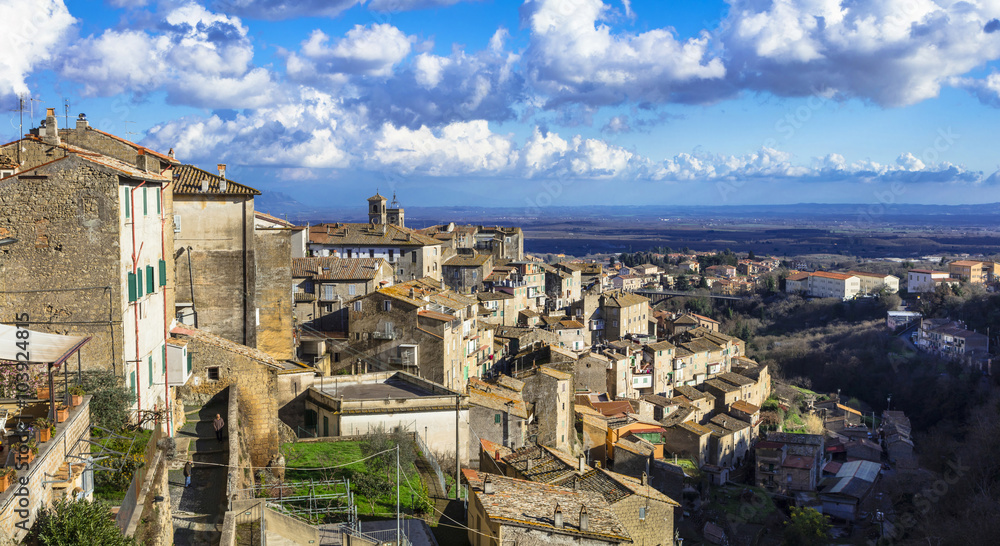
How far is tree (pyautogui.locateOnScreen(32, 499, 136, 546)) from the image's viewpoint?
27.3ft

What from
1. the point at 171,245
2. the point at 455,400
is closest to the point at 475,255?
the point at 455,400

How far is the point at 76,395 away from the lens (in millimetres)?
11898

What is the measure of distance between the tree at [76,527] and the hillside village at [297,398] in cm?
25

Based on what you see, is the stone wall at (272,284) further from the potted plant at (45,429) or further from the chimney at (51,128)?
the potted plant at (45,429)

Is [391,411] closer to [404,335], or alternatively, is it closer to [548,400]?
[404,335]

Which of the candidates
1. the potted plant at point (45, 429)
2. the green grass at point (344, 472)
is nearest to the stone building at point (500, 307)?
the green grass at point (344, 472)

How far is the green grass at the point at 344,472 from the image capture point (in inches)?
682

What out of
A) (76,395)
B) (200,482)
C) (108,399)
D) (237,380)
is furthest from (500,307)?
(76,395)

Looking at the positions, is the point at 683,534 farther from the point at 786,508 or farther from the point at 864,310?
the point at 864,310

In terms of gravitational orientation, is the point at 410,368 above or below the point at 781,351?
above

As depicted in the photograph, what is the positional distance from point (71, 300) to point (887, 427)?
62.2 metres

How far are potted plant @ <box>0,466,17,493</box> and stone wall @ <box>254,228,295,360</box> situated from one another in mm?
15080

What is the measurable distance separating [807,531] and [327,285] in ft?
87.4

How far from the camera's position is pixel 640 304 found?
72562 millimetres
